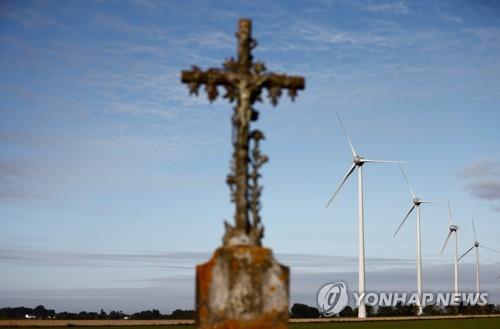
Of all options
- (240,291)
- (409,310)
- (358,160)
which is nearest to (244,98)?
(240,291)

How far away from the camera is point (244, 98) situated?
11094 millimetres

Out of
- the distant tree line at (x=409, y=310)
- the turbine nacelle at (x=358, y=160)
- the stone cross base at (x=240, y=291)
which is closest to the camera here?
the stone cross base at (x=240, y=291)

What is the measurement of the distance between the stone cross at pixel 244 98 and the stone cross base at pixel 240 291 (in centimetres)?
34

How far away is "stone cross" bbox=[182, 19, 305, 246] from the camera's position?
1056 centimetres

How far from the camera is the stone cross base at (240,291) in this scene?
1006cm

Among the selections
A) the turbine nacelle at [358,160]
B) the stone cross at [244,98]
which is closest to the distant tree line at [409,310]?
the turbine nacelle at [358,160]

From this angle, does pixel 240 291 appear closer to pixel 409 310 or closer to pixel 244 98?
pixel 244 98

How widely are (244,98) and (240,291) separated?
294 cm

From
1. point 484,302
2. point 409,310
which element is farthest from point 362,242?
point 484,302

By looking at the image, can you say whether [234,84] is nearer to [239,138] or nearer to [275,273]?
[239,138]

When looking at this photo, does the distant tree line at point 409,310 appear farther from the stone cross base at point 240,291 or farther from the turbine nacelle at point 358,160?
the stone cross base at point 240,291

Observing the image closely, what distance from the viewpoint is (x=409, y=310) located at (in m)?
117

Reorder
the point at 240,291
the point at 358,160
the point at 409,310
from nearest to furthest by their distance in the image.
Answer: the point at 240,291 → the point at 358,160 → the point at 409,310

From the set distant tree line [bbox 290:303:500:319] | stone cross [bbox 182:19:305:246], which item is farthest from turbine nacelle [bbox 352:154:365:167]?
stone cross [bbox 182:19:305:246]
